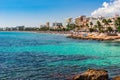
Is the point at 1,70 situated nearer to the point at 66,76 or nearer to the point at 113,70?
the point at 66,76

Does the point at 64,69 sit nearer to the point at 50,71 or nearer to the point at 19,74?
the point at 50,71

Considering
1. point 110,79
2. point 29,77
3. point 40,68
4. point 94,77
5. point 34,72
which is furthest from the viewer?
point 40,68

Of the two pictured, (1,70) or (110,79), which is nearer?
(110,79)

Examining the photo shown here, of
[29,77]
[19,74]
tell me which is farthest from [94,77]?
[19,74]

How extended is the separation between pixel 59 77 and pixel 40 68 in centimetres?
750

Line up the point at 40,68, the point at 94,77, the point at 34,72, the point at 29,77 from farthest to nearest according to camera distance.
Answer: the point at 40,68 < the point at 34,72 < the point at 29,77 < the point at 94,77

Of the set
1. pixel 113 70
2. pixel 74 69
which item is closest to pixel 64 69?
pixel 74 69

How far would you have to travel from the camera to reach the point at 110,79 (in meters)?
29.1

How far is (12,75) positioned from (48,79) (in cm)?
502

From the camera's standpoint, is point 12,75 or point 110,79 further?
point 12,75

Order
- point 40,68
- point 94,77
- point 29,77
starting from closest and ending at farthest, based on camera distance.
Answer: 1. point 94,77
2. point 29,77
3. point 40,68

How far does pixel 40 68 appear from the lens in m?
37.8

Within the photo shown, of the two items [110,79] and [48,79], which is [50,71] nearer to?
[48,79]

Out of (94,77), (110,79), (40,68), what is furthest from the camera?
(40,68)
